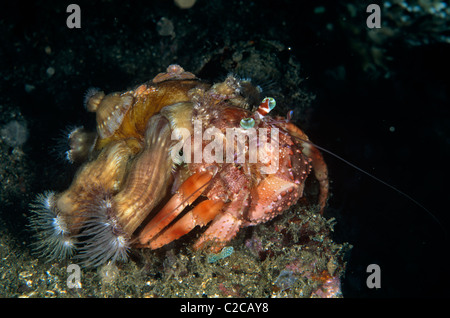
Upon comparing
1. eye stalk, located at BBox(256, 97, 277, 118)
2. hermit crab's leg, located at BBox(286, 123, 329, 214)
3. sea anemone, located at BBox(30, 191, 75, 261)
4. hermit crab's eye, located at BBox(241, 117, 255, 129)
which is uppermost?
eye stalk, located at BBox(256, 97, 277, 118)

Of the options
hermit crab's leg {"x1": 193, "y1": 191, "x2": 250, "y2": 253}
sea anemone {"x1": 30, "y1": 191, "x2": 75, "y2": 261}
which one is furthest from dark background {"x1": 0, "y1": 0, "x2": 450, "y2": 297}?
hermit crab's leg {"x1": 193, "y1": 191, "x2": 250, "y2": 253}

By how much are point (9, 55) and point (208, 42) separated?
154 inches

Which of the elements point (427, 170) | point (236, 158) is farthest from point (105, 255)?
point (427, 170)

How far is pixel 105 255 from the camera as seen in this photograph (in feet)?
10.9

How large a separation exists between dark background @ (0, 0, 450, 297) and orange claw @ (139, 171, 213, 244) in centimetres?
218

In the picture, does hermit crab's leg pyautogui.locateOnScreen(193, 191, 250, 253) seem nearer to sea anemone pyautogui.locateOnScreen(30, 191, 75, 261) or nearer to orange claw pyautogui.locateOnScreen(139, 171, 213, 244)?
orange claw pyautogui.locateOnScreen(139, 171, 213, 244)

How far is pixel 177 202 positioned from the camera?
359 centimetres

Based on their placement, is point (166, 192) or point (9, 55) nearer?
point (166, 192)

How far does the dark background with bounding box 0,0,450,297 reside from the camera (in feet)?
11.7

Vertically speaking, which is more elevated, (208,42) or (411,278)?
(208,42)

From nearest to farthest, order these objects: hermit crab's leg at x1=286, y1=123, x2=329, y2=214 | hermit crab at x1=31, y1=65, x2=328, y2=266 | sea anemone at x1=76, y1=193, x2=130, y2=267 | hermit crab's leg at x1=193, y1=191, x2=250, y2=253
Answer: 1. sea anemone at x1=76, y1=193, x2=130, y2=267
2. hermit crab at x1=31, y1=65, x2=328, y2=266
3. hermit crab's leg at x1=193, y1=191, x2=250, y2=253
4. hermit crab's leg at x1=286, y1=123, x2=329, y2=214

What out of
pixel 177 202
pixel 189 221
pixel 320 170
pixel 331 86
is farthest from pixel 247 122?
pixel 320 170

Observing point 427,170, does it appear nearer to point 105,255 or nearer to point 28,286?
point 105,255
